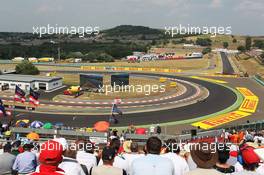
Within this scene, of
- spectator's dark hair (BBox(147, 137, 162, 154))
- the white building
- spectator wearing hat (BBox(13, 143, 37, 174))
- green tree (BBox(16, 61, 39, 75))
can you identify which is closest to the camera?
spectator's dark hair (BBox(147, 137, 162, 154))

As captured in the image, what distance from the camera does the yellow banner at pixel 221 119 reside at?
3388 cm

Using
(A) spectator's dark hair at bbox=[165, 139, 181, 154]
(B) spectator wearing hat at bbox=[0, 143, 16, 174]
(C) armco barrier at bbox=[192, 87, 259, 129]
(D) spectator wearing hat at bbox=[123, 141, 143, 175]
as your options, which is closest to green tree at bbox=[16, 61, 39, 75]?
(C) armco barrier at bbox=[192, 87, 259, 129]

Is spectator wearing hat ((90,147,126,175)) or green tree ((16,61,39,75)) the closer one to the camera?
spectator wearing hat ((90,147,126,175))

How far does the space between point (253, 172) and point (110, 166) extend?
7.68 feet

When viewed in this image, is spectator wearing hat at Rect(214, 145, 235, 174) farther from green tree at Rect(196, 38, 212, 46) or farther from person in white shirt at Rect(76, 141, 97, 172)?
green tree at Rect(196, 38, 212, 46)

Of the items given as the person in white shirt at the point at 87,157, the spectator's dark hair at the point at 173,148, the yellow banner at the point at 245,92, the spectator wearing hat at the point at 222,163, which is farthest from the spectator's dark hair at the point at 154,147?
the yellow banner at the point at 245,92

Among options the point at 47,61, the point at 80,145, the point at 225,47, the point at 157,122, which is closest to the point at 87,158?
the point at 80,145

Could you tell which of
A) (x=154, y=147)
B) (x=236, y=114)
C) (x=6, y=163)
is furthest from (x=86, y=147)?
(x=236, y=114)

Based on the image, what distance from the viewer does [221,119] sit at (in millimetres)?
36219

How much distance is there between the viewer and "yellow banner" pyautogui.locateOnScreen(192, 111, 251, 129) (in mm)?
33875

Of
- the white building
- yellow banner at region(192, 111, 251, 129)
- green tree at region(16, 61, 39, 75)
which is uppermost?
green tree at region(16, 61, 39, 75)

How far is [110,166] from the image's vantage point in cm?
573

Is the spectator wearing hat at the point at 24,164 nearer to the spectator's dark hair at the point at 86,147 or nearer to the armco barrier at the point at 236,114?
the spectator's dark hair at the point at 86,147

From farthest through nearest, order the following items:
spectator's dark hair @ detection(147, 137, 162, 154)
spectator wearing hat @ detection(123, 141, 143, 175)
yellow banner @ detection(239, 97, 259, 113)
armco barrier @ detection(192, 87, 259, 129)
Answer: yellow banner @ detection(239, 97, 259, 113) → armco barrier @ detection(192, 87, 259, 129) → spectator wearing hat @ detection(123, 141, 143, 175) → spectator's dark hair @ detection(147, 137, 162, 154)
